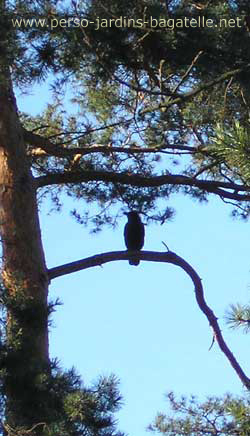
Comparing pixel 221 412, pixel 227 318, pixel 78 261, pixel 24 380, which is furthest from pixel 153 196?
pixel 227 318

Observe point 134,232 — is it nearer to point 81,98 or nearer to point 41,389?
point 81,98

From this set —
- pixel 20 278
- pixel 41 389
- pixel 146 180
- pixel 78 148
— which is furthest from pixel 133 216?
pixel 41 389

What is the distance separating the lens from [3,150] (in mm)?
6582

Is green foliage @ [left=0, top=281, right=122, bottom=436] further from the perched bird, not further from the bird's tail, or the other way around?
the perched bird

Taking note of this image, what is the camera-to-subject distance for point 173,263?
6730 millimetres

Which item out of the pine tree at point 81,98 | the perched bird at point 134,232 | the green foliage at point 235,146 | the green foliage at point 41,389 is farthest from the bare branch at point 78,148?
the green foliage at point 235,146

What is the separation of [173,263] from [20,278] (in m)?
1.18

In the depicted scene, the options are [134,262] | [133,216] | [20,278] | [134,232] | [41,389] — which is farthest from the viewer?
[134,232]

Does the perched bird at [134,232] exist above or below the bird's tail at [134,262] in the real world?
above

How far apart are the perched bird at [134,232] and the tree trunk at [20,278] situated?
5.52 feet

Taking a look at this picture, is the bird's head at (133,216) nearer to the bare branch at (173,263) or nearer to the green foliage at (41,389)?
the bare branch at (173,263)

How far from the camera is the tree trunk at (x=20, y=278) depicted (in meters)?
5.33

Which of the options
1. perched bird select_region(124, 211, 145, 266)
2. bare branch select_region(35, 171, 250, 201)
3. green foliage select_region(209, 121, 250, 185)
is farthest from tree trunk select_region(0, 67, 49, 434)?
green foliage select_region(209, 121, 250, 185)

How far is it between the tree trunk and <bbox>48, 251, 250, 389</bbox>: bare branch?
0.18 meters
